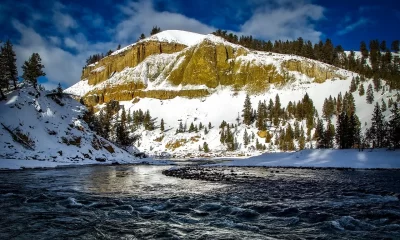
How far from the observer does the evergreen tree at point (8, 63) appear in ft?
187

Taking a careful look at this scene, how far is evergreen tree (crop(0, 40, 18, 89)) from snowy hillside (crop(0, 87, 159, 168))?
4.09 m

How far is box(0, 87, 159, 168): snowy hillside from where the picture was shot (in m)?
46.9

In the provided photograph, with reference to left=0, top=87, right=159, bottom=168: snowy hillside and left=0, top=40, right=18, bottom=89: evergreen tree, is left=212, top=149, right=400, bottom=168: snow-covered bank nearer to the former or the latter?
left=0, top=87, right=159, bottom=168: snowy hillside

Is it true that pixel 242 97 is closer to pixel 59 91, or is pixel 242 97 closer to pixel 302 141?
pixel 302 141

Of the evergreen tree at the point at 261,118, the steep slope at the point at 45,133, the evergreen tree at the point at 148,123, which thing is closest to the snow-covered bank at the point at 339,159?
the steep slope at the point at 45,133

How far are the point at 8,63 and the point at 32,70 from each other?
819 cm

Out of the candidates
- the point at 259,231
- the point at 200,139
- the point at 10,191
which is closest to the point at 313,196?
the point at 259,231

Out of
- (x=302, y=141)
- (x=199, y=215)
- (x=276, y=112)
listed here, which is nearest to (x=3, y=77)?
(x=199, y=215)

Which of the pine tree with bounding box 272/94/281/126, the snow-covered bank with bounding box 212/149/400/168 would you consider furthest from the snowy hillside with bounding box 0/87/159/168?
the pine tree with bounding box 272/94/281/126

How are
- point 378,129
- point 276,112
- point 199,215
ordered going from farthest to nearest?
point 276,112 → point 378,129 → point 199,215

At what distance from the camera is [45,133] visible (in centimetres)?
5378

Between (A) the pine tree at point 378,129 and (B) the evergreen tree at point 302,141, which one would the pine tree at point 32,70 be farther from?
(B) the evergreen tree at point 302,141

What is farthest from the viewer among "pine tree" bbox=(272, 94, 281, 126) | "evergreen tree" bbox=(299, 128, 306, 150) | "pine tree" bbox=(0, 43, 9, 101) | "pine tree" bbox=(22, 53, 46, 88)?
"pine tree" bbox=(272, 94, 281, 126)

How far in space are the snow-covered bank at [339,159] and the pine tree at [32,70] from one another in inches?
2247
